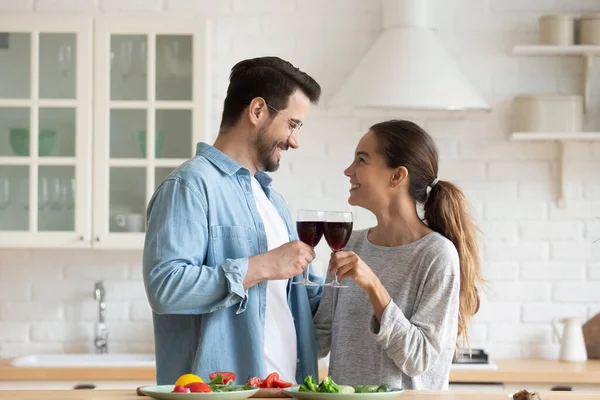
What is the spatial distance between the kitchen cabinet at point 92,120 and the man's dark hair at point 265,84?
1.33m

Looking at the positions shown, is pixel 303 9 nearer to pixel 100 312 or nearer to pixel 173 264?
pixel 100 312

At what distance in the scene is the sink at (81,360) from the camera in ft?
13.0

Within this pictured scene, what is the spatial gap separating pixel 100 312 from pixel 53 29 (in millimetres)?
1185

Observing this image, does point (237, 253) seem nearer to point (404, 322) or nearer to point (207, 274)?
point (207, 274)

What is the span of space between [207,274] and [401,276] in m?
0.48

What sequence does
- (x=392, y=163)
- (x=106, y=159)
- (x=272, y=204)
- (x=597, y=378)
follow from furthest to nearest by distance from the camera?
(x=106, y=159), (x=597, y=378), (x=272, y=204), (x=392, y=163)

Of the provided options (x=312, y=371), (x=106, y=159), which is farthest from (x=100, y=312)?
(x=312, y=371)

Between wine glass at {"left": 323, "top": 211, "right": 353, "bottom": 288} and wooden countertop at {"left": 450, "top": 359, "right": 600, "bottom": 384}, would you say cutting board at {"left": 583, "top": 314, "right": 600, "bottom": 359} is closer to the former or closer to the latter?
wooden countertop at {"left": 450, "top": 359, "right": 600, "bottom": 384}

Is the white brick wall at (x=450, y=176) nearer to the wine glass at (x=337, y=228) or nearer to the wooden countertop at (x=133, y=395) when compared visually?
the wine glass at (x=337, y=228)

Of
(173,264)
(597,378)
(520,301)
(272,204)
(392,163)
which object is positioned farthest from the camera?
(520,301)

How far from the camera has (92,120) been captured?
13.4 ft

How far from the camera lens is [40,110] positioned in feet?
13.4

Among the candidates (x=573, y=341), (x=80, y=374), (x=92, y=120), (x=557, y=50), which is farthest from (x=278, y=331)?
(x=557, y=50)

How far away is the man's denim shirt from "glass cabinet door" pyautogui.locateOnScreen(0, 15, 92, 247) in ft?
5.04
